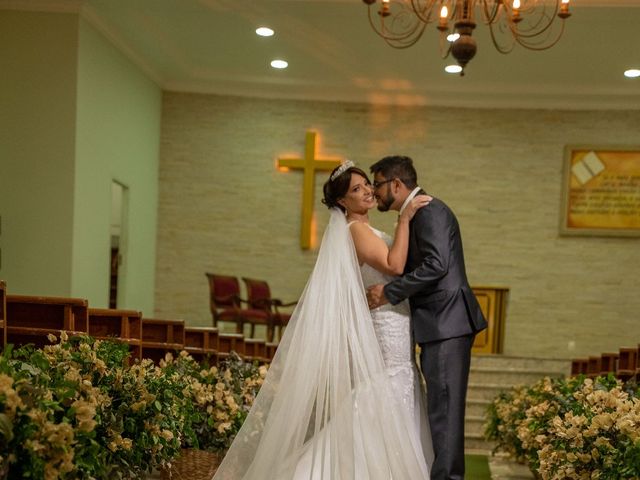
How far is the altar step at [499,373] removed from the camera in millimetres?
11461

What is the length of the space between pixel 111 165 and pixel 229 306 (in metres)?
2.36

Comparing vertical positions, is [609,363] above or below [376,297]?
below

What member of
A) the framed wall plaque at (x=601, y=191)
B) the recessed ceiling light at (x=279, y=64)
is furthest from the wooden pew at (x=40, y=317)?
the framed wall plaque at (x=601, y=191)

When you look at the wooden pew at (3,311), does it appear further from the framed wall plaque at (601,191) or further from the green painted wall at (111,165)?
the framed wall plaque at (601,191)

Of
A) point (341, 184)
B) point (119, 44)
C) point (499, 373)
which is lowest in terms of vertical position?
point (499, 373)

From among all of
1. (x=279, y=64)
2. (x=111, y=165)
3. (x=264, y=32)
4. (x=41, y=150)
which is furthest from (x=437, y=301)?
(x=279, y=64)

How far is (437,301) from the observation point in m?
4.85

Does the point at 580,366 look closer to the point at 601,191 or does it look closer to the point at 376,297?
the point at 601,191

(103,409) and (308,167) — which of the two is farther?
(308,167)

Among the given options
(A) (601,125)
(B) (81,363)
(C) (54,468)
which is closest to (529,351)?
(A) (601,125)

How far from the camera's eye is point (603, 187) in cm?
1359

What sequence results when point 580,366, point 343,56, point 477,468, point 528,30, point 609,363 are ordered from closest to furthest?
point 609,363 → point 477,468 → point 580,366 → point 528,30 → point 343,56

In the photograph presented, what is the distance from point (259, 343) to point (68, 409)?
19.7 feet

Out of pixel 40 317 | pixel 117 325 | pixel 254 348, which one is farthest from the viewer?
pixel 254 348
